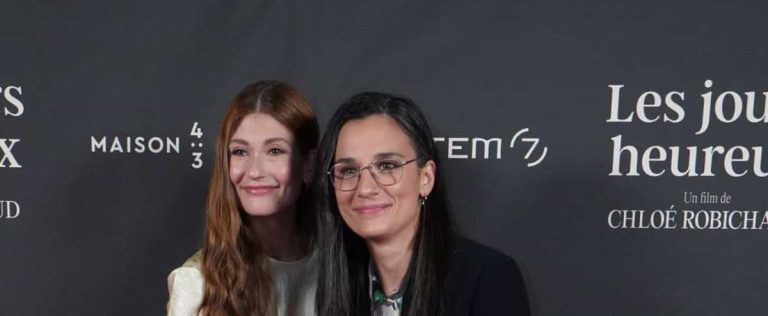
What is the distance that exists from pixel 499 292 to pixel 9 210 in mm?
1374

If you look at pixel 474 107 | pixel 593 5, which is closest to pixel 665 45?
pixel 593 5

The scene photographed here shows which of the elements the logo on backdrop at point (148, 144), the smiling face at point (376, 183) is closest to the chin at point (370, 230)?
the smiling face at point (376, 183)

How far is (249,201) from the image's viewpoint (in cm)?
125

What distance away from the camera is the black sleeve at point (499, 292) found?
3.51 ft

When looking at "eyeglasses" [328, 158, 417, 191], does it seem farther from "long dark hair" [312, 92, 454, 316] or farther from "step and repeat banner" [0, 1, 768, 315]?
"step and repeat banner" [0, 1, 768, 315]

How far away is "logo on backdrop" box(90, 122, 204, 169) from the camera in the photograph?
1.66 metres

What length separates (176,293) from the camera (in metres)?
1.22

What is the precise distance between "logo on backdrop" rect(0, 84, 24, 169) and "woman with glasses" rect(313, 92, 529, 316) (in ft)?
3.28

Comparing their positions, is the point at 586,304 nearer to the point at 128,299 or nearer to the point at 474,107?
the point at 474,107

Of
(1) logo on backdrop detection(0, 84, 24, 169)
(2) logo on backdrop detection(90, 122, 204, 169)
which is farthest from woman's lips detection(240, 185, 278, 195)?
(1) logo on backdrop detection(0, 84, 24, 169)

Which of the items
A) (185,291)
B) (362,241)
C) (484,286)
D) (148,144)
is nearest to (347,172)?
(362,241)

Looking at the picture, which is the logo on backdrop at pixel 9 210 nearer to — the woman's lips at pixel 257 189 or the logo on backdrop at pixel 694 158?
the woman's lips at pixel 257 189

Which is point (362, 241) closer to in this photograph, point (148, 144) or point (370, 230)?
point (370, 230)

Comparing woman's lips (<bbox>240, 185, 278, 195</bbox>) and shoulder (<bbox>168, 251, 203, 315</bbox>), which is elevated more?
woman's lips (<bbox>240, 185, 278, 195</bbox>)
